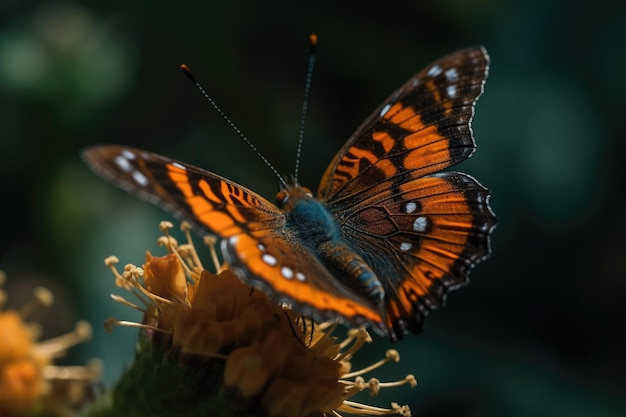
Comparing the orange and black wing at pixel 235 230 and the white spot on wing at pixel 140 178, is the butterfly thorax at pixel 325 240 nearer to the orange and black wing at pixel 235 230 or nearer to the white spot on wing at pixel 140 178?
the orange and black wing at pixel 235 230

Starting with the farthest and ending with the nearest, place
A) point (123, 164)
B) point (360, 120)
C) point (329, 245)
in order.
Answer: point (360, 120) → point (329, 245) → point (123, 164)

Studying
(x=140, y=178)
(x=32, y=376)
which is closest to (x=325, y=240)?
(x=140, y=178)

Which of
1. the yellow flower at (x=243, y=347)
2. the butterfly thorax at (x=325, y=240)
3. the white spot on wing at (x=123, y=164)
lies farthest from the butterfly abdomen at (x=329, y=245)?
the white spot on wing at (x=123, y=164)

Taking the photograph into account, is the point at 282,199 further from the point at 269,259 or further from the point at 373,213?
the point at 269,259

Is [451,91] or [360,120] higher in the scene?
[451,91]

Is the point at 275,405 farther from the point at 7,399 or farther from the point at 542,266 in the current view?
the point at 542,266

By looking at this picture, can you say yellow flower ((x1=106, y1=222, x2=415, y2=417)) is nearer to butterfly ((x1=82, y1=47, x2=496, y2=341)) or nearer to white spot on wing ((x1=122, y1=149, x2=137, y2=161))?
butterfly ((x1=82, y1=47, x2=496, y2=341))

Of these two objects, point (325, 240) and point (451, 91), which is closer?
point (325, 240)

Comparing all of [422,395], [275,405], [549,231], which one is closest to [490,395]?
[422,395]
